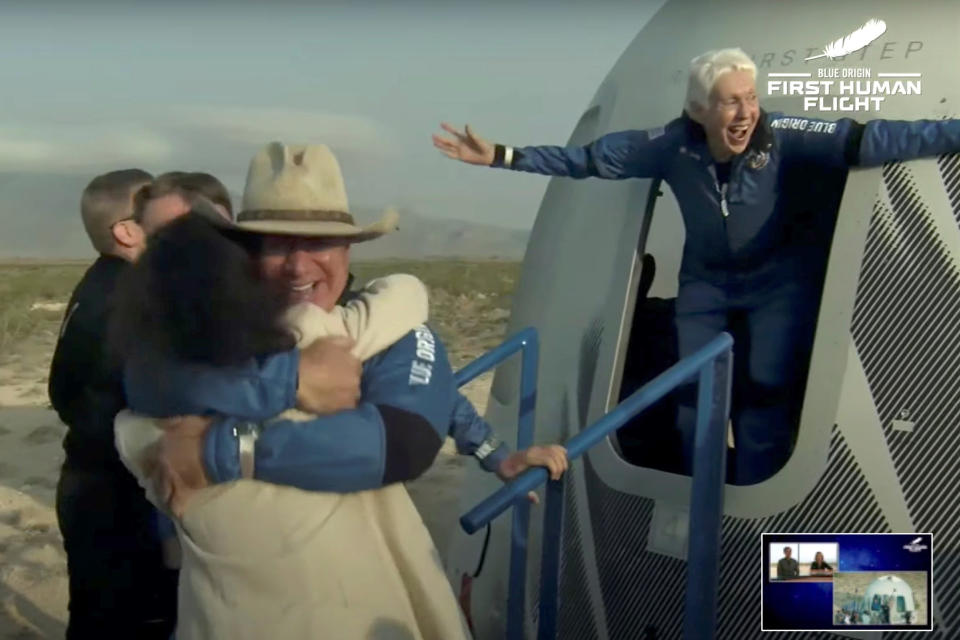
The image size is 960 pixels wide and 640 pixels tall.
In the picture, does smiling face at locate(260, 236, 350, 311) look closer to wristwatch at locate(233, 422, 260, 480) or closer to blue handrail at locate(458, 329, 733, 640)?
wristwatch at locate(233, 422, 260, 480)

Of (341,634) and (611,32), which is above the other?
(611,32)

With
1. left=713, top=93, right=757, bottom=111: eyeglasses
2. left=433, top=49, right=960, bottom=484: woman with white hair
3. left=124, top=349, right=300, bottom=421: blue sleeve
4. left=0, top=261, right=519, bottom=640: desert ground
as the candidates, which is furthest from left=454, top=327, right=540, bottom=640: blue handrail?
left=124, top=349, right=300, bottom=421: blue sleeve

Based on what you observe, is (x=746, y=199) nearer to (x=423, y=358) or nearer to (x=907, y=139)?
(x=907, y=139)

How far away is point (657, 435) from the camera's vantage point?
3277mm

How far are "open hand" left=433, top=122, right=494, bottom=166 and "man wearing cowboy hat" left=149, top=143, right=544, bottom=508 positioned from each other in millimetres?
523

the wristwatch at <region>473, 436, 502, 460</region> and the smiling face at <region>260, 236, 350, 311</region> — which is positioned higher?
the smiling face at <region>260, 236, 350, 311</region>

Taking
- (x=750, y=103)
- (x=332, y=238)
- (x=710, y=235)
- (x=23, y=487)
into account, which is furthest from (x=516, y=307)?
(x=23, y=487)

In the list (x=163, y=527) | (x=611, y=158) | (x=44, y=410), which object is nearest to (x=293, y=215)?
(x=163, y=527)

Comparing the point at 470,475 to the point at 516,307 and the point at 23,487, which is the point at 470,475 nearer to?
the point at 516,307

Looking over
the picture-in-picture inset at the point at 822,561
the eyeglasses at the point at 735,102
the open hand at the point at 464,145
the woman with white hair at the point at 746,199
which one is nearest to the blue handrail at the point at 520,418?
the woman with white hair at the point at 746,199

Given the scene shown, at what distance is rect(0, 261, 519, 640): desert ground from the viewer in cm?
272

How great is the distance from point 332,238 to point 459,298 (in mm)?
1069

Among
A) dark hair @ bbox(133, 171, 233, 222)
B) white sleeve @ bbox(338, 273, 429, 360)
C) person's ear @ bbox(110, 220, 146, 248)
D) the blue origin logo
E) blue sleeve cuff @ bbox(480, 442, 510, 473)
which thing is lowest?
the blue origin logo

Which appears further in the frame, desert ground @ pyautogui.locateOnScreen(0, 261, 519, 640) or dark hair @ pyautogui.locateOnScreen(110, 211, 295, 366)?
desert ground @ pyautogui.locateOnScreen(0, 261, 519, 640)
